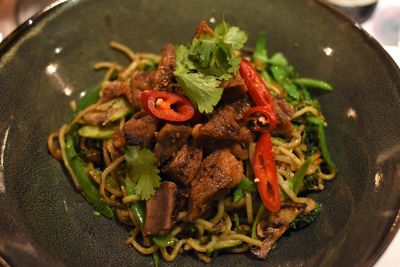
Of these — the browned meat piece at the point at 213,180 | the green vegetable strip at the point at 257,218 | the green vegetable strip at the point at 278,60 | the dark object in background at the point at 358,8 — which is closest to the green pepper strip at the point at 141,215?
the browned meat piece at the point at 213,180

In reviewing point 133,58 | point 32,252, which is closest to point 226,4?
point 133,58

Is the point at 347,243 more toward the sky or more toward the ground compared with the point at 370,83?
more toward the ground

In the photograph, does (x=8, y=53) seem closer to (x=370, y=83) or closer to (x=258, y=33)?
(x=258, y=33)

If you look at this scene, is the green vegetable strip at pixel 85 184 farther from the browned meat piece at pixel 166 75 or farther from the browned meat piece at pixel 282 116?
the browned meat piece at pixel 282 116

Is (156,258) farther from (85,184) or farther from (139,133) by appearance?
(139,133)

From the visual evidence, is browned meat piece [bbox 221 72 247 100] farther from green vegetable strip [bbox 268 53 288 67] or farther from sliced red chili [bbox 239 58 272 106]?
green vegetable strip [bbox 268 53 288 67]

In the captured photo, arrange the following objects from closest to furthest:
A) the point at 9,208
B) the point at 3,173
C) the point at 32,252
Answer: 1. the point at 32,252
2. the point at 9,208
3. the point at 3,173

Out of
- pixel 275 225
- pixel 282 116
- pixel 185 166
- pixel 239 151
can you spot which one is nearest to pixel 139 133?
pixel 185 166
